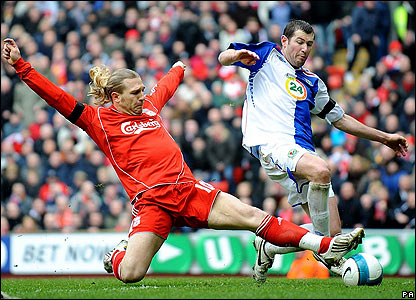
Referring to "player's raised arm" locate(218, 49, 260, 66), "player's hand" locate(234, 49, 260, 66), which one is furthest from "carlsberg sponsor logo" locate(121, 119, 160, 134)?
"player's hand" locate(234, 49, 260, 66)

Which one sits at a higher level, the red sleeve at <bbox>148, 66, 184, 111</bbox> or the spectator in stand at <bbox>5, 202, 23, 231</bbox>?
the red sleeve at <bbox>148, 66, 184, 111</bbox>

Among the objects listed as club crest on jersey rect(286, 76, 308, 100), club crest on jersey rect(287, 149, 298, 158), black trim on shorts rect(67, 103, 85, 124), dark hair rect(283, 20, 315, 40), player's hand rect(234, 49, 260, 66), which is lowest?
club crest on jersey rect(287, 149, 298, 158)

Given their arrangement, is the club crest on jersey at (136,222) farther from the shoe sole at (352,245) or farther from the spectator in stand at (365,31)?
the spectator in stand at (365,31)

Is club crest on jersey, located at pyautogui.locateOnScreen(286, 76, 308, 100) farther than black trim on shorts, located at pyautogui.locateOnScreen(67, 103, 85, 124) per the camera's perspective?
Yes

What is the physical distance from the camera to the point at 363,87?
46.3 ft

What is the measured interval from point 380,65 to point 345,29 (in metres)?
1.24

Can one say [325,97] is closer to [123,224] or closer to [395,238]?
[395,238]

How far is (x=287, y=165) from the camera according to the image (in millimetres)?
7168

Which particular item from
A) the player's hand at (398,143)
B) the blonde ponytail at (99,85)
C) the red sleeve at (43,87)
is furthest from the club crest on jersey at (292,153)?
the red sleeve at (43,87)

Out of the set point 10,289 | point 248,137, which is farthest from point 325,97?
point 10,289

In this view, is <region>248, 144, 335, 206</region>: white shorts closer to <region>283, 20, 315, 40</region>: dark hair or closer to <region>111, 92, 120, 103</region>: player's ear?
<region>283, 20, 315, 40</region>: dark hair

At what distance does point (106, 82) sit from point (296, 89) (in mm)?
1944

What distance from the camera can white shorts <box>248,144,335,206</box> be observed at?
7160mm

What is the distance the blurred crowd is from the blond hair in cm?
426
